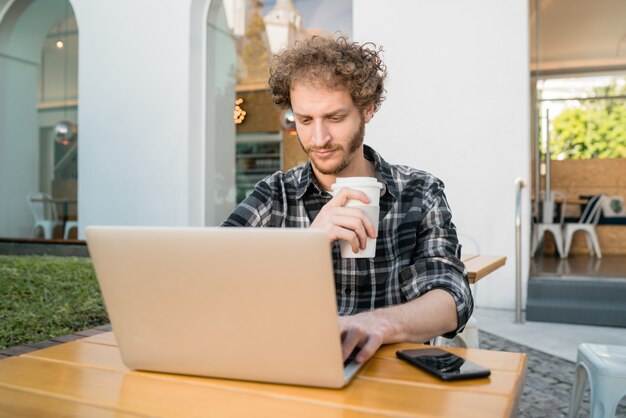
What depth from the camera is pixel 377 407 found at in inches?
30.1

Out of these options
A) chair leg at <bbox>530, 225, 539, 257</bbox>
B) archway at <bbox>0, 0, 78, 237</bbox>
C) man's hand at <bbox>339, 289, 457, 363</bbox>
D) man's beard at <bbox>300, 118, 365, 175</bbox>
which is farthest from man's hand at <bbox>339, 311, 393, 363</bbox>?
archway at <bbox>0, 0, 78, 237</bbox>

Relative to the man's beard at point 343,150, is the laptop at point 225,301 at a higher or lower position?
lower

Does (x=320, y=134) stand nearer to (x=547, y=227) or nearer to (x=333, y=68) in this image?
(x=333, y=68)

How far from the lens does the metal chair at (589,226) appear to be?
7.20 metres

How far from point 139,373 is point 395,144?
4.22 m

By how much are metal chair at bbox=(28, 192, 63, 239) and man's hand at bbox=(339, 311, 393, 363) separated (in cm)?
705

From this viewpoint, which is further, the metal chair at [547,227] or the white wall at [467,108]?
the metal chair at [547,227]

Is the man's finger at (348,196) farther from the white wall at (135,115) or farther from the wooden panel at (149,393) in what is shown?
the white wall at (135,115)

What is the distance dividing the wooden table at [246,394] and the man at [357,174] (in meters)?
0.42

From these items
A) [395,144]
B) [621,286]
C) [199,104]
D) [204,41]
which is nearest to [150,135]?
[199,104]

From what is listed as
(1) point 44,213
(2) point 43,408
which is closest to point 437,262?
(2) point 43,408

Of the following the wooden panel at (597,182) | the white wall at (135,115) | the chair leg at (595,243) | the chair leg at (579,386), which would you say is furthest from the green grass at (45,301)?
the wooden panel at (597,182)

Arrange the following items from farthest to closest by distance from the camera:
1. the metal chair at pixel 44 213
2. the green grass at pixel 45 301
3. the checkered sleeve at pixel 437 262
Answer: the metal chair at pixel 44 213 → the green grass at pixel 45 301 → the checkered sleeve at pixel 437 262

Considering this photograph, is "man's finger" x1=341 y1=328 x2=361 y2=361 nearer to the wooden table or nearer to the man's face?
the wooden table
